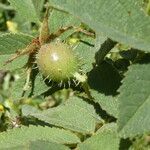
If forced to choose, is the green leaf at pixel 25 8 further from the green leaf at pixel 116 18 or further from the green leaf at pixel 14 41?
the green leaf at pixel 116 18

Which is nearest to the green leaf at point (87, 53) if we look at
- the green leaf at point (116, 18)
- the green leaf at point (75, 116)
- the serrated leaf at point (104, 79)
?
the serrated leaf at point (104, 79)

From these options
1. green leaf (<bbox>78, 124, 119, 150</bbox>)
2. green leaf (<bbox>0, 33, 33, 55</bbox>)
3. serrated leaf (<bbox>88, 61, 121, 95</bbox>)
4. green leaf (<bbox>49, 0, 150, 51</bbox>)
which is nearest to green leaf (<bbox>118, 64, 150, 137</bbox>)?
green leaf (<bbox>49, 0, 150, 51</bbox>)

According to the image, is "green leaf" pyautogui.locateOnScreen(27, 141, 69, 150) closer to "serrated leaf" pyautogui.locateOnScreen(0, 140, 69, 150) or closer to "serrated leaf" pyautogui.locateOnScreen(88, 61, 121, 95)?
"serrated leaf" pyautogui.locateOnScreen(0, 140, 69, 150)

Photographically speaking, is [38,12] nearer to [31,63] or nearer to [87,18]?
[31,63]

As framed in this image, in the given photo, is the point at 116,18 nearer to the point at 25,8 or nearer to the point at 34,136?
the point at 34,136

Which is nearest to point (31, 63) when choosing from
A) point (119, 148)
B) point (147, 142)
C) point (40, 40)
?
point (40, 40)

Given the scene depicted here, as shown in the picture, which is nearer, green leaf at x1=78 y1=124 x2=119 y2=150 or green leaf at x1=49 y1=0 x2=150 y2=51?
green leaf at x1=49 y1=0 x2=150 y2=51

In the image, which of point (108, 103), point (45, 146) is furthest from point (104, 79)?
point (45, 146)
